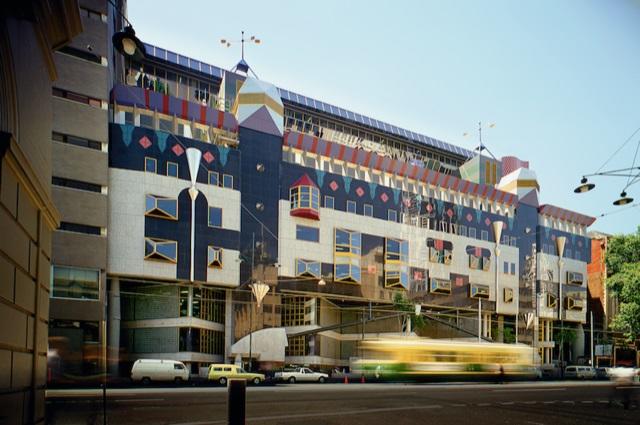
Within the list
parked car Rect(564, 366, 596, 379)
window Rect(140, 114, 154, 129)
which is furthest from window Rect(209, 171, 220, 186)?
parked car Rect(564, 366, 596, 379)

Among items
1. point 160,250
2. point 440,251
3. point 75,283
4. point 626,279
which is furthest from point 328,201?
point 626,279

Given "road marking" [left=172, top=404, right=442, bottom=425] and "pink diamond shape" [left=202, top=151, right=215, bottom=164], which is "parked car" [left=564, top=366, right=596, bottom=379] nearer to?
"pink diamond shape" [left=202, top=151, right=215, bottom=164]

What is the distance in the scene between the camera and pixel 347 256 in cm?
5862

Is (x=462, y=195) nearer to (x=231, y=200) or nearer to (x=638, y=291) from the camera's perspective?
(x=638, y=291)

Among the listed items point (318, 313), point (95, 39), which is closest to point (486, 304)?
point (318, 313)

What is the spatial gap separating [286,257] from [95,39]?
24741 mm

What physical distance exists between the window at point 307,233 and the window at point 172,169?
509 inches

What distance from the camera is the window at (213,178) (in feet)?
169

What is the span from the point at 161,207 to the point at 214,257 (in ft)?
20.5

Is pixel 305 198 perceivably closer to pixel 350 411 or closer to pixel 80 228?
pixel 80 228

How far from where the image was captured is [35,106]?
9477 mm

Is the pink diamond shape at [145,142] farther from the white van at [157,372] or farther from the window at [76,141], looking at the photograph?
the white van at [157,372]

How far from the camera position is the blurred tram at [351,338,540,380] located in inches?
1548

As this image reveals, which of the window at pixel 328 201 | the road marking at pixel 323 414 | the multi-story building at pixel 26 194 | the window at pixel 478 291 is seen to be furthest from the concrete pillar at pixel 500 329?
the multi-story building at pixel 26 194
